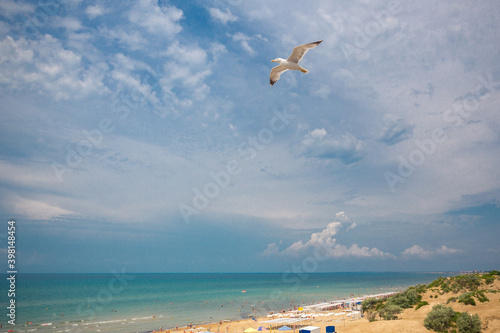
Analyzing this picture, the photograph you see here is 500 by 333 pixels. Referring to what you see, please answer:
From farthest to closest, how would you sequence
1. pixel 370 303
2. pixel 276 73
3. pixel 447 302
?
pixel 370 303 < pixel 447 302 < pixel 276 73

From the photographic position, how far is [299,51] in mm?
9062

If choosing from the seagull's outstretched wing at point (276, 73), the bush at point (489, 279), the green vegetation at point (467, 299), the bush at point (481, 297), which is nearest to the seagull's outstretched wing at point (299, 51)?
the seagull's outstretched wing at point (276, 73)

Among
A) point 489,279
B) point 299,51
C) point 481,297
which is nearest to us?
point 299,51

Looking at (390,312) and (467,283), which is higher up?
(467,283)

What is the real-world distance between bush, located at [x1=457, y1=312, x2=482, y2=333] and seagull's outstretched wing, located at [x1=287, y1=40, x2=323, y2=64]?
14.1 m

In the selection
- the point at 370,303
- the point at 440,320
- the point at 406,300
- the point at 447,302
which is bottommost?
the point at 370,303

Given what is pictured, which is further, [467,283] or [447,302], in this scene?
[467,283]

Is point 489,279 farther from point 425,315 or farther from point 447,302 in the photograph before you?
point 425,315

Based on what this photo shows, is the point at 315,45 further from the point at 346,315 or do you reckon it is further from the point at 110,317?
the point at 110,317

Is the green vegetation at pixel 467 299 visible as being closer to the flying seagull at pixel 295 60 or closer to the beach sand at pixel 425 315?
the beach sand at pixel 425 315

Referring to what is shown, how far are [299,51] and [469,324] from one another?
14.4 meters

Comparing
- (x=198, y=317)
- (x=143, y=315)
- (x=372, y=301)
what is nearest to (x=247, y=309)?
(x=198, y=317)

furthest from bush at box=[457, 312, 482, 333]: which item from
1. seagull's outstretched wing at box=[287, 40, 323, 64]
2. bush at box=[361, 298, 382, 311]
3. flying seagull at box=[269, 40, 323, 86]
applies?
bush at box=[361, 298, 382, 311]

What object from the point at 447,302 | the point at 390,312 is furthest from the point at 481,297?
the point at 390,312
